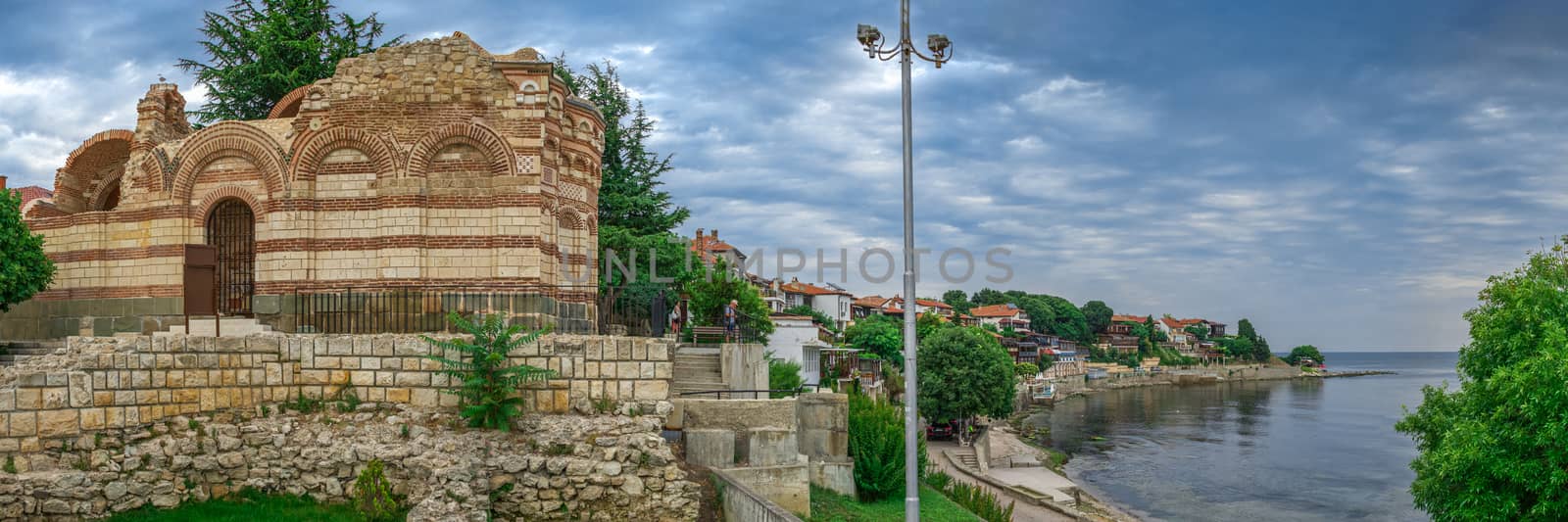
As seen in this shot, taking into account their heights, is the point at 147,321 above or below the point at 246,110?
below

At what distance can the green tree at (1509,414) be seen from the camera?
15.2 meters

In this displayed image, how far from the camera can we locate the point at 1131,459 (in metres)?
53.3

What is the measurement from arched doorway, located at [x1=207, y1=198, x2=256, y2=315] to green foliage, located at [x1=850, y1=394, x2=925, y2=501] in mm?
11925

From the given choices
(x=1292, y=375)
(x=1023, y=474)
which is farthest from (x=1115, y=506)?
(x=1292, y=375)

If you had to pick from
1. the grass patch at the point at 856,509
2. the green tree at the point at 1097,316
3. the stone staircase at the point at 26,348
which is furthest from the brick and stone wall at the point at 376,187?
the green tree at the point at 1097,316

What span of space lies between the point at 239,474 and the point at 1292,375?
7416 inches

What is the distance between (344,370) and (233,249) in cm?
709

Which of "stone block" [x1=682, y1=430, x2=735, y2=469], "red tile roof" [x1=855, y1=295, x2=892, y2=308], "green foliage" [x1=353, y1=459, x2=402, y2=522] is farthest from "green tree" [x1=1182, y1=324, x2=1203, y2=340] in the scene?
"green foliage" [x1=353, y1=459, x2=402, y2=522]

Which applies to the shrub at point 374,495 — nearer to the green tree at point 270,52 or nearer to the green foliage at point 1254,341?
the green tree at point 270,52

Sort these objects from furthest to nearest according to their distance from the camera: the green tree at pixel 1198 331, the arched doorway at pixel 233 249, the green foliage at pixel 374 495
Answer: the green tree at pixel 1198 331 → the arched doorway at pixel 233 249 → the green foliage at pixel 374 495

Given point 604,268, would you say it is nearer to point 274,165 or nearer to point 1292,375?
point 274,165

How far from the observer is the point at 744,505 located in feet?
40.2

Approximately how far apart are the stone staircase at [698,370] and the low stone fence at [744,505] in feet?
19.6

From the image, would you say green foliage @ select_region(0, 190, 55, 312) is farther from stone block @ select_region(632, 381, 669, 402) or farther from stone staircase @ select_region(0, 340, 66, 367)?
stone block @ select_region(632, 381, 669, 402)
